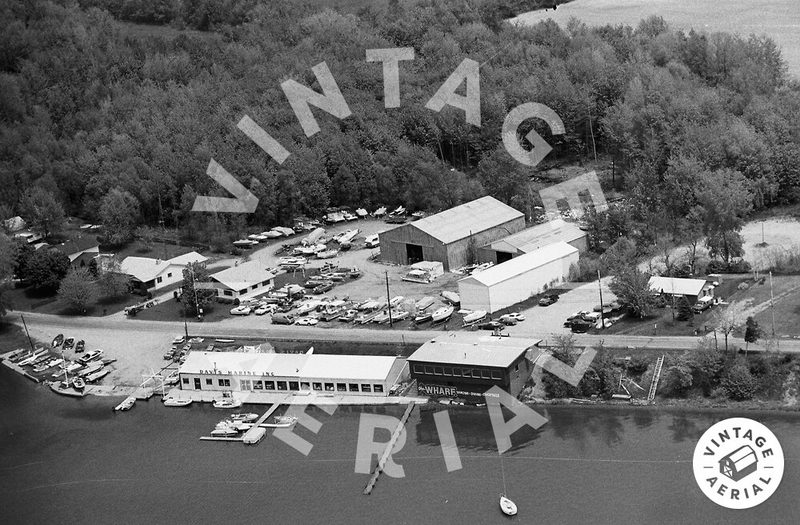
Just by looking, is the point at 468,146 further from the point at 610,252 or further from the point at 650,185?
the point at 610,252

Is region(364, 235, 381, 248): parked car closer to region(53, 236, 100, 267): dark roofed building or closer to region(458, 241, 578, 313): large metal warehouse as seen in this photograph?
region(458, 241, 578, 313): large metal warehouse

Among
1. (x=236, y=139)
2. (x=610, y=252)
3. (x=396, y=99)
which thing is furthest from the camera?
(x=396, y=99)

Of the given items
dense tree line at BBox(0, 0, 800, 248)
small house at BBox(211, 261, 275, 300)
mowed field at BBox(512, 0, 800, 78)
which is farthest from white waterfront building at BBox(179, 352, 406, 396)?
mowed field at BBox(512, 0, 800, 78)

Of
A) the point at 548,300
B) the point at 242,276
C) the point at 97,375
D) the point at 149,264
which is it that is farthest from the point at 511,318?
the point at 149,264

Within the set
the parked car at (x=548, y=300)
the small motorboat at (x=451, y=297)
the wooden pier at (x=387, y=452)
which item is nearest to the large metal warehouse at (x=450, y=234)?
the small motorboat at (x=451, y=297)

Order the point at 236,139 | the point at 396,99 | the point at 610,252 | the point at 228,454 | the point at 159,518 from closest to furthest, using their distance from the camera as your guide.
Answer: the point at 159,518, the point at 228,454, the point at 610,252, the point at 236,139, the point at 396,99

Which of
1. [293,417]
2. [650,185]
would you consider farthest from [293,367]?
[650,185]
